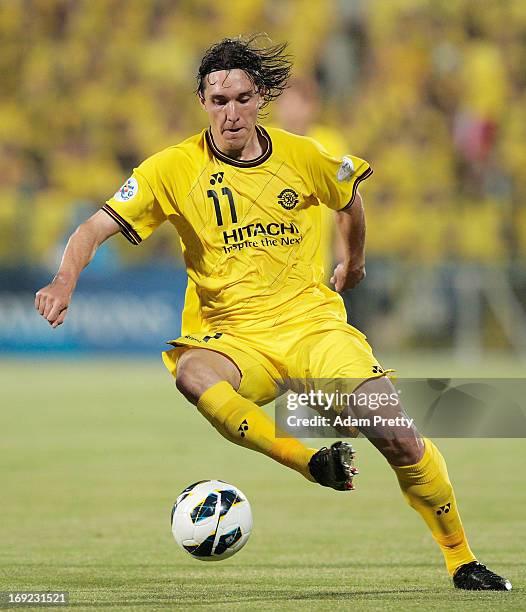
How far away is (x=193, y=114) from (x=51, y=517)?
15752 mm

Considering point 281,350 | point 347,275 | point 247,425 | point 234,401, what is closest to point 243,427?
point 247,425

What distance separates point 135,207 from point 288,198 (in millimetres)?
684

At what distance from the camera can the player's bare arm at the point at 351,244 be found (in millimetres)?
5879

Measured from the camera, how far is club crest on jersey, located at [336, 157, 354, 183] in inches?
226

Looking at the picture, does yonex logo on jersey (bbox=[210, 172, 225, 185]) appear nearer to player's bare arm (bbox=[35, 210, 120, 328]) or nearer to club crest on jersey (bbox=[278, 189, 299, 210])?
club crest on jersey (bbox=[278, 189, 299, 210])

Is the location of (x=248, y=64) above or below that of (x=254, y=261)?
above

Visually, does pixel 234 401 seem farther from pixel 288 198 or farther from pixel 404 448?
pixel 288 198

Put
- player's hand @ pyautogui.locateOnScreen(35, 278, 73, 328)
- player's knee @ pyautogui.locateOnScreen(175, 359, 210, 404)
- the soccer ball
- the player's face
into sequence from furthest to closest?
the player's face, player's knee @ pyautogui.locateOnScreen(175, 359, 210, 404), the soccer ball, player's hand @ pyautogui.locateOnScreen(35, 278, 73, 328)

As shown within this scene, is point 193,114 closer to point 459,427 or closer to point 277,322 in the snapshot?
point 459,427

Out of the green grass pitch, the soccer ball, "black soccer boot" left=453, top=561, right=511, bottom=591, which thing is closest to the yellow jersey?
the soccer ball

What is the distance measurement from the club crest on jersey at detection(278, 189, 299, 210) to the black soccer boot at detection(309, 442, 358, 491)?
121 centimetres

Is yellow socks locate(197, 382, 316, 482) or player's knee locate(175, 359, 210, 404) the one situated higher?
player's knee locate(175, 359, 210, 404)

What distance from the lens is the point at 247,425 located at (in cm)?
538

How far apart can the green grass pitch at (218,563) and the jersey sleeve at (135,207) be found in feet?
4.81
